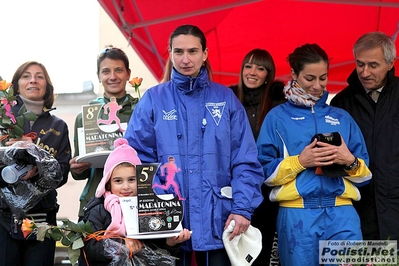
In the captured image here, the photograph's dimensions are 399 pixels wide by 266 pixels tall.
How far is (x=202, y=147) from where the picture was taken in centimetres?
349

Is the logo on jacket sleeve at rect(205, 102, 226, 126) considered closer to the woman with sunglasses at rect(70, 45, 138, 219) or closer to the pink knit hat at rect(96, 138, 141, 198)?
the pink knit hat at rect(96, 138, 141, 198)

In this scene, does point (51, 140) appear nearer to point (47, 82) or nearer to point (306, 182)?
point (47, 82)

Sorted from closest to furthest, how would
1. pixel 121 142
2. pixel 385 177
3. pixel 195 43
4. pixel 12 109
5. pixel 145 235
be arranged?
1. pixel 145 235
2. pixel 121 142
3. pixel 195 43
4. pixel 385 177
5. pixel 12 109

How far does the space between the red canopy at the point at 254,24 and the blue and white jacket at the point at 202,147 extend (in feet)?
7.32

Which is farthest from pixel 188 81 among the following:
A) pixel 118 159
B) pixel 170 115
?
pixel 118 159

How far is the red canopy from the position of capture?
5.88 m

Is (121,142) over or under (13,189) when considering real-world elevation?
over

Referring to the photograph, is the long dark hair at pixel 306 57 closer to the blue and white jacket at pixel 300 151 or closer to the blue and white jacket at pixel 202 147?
the blue and white jacket at pixel 300 151

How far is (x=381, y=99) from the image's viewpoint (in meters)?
4.03

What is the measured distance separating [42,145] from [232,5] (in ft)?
7.97

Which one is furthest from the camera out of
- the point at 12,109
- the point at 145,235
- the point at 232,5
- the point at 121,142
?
the point at 232,5

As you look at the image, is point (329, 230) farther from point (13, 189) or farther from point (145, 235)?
point (13, 189)

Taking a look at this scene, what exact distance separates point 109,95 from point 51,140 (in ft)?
1.63

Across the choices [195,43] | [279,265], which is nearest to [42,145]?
[195,43]
